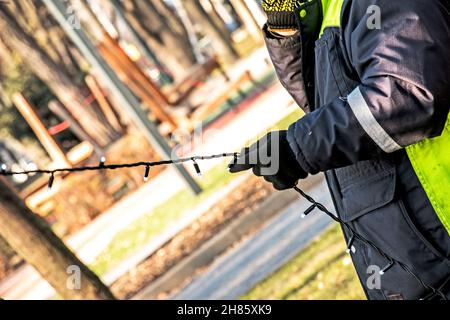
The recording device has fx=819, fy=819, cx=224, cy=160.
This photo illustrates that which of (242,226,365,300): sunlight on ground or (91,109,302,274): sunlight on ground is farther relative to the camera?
(91,109,302,274): sunlight on ground

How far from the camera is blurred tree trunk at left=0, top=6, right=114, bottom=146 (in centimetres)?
1334

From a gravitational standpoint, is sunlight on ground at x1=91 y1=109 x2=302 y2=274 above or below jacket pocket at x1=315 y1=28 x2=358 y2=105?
below

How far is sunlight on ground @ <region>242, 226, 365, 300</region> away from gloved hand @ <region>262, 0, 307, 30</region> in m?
3.21

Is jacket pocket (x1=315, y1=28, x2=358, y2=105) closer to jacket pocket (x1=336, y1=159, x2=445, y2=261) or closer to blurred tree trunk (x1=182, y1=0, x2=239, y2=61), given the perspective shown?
jacket pocket (x1=336, y1=159, x2=445, y2=261)

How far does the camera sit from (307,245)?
7551mm

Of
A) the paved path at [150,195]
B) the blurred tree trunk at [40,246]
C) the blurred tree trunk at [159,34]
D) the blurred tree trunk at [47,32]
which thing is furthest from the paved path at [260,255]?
the blurred tree trunk at [159,34]

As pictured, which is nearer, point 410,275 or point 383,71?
point 383,71

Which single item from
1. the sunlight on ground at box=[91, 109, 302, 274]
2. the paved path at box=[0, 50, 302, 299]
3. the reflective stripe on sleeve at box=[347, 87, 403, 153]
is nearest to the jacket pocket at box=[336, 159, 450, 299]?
the reflective stripe on sleeve at box=[347, 87, 403, 153]

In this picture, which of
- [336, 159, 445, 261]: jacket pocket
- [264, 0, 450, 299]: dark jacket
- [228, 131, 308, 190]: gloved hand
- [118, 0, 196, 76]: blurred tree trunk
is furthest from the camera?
[118, 0, 196, 76]: blurred tree trunk

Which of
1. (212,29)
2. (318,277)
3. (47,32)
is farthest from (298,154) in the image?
(47,32)

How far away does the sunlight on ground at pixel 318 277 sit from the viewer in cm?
617

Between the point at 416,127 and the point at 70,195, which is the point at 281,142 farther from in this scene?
the point at 70,195

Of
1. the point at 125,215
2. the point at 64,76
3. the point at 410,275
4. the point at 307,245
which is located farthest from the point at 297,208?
the point at 64,76
